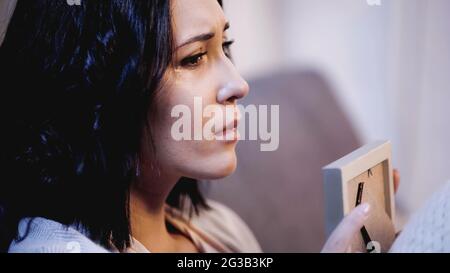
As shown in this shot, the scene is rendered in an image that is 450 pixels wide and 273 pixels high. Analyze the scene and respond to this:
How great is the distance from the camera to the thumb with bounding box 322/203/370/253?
22.8 inches

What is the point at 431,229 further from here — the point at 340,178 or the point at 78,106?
the point at 78,106

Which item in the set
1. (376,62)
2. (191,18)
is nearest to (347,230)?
(191,18)

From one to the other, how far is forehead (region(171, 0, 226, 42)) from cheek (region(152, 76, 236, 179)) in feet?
0.22

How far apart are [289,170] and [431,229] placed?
22.9 inches

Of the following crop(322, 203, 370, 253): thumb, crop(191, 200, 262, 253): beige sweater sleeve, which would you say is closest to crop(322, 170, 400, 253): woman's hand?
crop(322, 203, 370, 253): thumb

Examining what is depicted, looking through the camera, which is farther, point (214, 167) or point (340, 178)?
point (214, 167)

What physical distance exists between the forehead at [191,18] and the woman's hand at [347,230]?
28 cm

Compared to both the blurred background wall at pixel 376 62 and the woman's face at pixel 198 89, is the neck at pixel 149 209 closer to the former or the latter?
the woman's face at pixel 198 89

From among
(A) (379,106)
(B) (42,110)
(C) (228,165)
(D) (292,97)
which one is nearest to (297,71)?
(D) (292,97)

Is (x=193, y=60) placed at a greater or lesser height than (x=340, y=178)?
greater

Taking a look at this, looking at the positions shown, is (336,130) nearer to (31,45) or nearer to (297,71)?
(297,71)

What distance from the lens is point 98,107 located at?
2.22 ft

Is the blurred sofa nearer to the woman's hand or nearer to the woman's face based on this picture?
the woman's face

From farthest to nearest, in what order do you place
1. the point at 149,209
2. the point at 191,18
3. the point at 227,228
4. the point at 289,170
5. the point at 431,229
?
the point at 289,170
the point at 227,228
the point at 149,209
the point at 191,18
the point at 431,229
